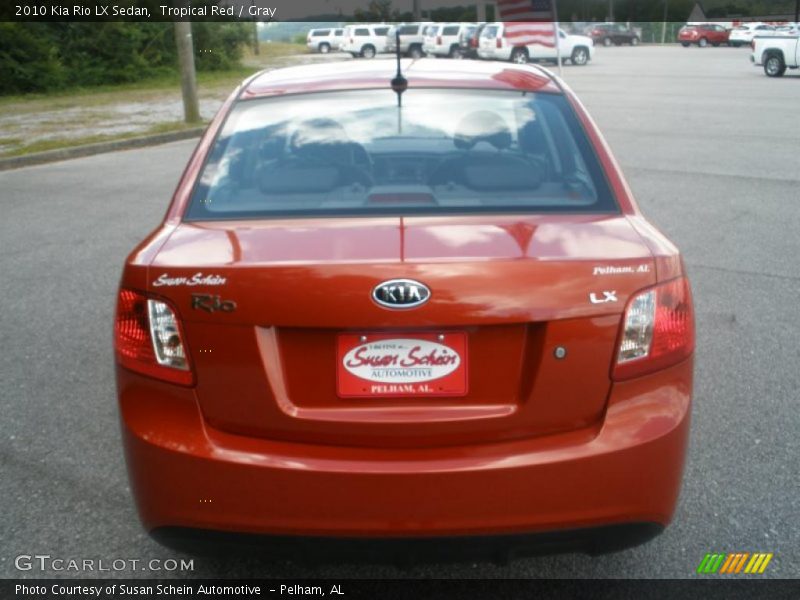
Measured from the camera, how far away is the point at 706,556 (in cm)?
320

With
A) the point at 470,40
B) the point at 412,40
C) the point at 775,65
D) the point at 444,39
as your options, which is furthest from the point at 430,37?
the point at 775,65

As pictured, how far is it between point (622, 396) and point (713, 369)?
2669 mm

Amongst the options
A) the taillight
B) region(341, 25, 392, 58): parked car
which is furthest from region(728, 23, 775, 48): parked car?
the taillight

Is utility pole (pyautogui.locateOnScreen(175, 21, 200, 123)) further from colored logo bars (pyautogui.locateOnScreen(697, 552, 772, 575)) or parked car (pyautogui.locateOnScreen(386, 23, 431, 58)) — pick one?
parked car (pyautogui.locateOnScreen(386, 23, 431, 58))

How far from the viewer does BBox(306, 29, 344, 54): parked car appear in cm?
6141

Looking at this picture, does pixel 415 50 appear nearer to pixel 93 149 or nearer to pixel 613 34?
pixel 613 34

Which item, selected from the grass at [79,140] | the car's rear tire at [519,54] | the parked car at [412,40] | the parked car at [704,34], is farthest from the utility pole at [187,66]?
the parked car at [704,34]

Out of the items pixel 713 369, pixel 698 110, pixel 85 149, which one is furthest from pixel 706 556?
pixel 698 110

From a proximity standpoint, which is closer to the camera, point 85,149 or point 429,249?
point 429,249

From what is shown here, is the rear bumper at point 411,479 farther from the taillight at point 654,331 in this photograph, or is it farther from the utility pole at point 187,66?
the utility pole at point 187,66

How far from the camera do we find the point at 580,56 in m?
45.2

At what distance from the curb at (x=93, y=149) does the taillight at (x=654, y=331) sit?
12656mm

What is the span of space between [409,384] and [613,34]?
74.6 meters

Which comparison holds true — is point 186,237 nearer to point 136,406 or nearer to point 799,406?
point 136,406
